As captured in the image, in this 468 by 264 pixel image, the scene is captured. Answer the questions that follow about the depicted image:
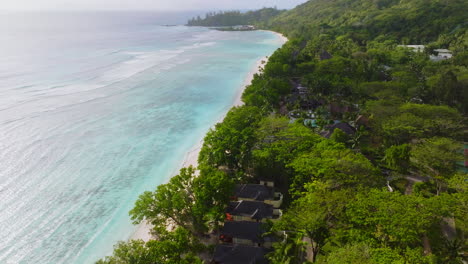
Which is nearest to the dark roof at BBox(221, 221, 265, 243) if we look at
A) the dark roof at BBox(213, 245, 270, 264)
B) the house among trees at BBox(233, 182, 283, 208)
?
the dark roof at BBox(213, 245, 270, 264)

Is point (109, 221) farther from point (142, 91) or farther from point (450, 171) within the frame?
point (142, 91)

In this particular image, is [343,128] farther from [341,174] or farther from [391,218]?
[391,218]

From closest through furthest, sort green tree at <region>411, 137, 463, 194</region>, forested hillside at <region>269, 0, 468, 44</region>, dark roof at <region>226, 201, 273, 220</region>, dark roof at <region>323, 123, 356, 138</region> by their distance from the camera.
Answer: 1. dark roof at <region>226, 201, 273, 220</region>
2. green tree at <region>411, 137, 463, 194</region>
3. dark roof at <region>323, 123, 356, 138</region>
4. forested hillside at <region>269, 0, 468, 44</region>

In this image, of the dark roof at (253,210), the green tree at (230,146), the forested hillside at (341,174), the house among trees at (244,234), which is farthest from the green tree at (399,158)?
the house among trees at (244,234)

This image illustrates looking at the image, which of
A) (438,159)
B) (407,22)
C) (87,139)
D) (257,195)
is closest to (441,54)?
(407,22)

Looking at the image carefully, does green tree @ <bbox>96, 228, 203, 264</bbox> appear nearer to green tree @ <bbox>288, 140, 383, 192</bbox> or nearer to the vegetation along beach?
the vegetation along beach

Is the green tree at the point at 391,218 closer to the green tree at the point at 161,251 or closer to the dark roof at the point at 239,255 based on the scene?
the dark roof at the point at 239,255
